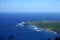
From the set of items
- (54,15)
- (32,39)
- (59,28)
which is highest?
(54,15)

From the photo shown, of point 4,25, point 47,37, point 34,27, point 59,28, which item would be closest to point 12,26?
point 4,25

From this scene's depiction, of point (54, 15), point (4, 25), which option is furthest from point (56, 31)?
point (4, 25)

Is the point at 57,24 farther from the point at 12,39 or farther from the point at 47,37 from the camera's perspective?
the point at 12,39

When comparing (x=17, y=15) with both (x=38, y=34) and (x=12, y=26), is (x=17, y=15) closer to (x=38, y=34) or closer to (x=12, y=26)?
(x=12, y=26)

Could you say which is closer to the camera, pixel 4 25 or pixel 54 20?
pixel 4 25

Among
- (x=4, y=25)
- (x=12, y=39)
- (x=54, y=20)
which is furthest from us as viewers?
(x=54, y=20)

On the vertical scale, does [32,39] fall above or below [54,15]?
below

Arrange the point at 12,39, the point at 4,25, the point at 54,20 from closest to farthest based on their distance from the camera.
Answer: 1. the point at 12,39
2. the point at 4,25
3. the point at 54,20
